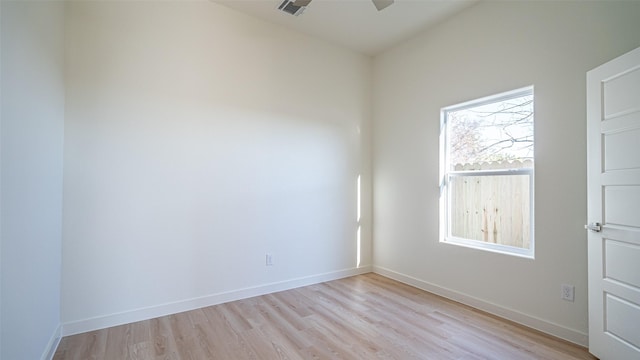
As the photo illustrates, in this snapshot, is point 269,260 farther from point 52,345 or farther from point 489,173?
point 489,173

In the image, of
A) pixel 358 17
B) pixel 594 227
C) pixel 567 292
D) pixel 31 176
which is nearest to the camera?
pixel 31 176

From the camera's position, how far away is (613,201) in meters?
1.96

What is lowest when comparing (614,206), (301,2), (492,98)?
(614,206)

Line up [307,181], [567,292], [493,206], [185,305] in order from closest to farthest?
[567,292]
[185,305]
[493,206]
[307,181]

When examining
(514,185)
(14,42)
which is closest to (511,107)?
(514,185)

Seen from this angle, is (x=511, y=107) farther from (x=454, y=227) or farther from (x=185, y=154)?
(x=185, y=154)

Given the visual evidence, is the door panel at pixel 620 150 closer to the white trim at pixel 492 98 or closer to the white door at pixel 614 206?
the white door at pixel 614 206

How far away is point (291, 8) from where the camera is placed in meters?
3.04

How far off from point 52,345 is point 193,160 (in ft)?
5.69

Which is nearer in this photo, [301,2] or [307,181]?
[301,2]

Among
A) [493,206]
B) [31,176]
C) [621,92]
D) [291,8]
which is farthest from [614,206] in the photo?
[31,176]

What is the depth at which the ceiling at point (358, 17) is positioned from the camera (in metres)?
3.03

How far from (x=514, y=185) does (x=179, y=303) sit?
11.1 feet

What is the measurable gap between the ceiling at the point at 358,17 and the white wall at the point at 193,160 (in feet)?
0.55
